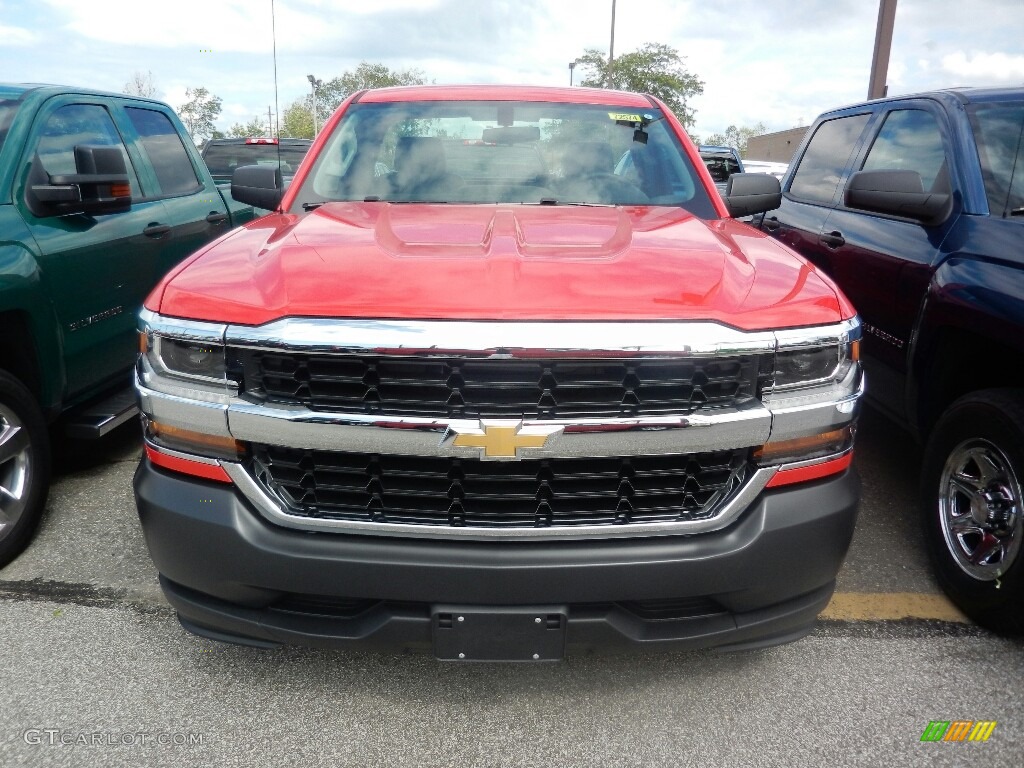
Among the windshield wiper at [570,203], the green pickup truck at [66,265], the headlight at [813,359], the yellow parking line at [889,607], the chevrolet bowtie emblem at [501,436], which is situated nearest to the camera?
the chevrolet bowtie emblem at [501,436]

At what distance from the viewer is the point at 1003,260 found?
9.29 ft

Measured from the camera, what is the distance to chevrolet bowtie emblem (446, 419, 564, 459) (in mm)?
1899

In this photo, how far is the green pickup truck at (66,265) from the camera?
3.28 meters

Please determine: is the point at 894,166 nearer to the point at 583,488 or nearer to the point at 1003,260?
the point at 1003,260

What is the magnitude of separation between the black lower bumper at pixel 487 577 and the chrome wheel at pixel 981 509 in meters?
0.99

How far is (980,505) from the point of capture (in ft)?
9.43

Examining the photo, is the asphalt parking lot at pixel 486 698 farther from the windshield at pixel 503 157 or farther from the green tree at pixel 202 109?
the green tree at pixel 202 109

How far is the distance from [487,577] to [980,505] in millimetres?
1990

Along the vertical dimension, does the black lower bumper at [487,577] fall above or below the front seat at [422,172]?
below

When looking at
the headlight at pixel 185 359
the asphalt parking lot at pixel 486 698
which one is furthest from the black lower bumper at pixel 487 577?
A: the asphalt parking lot at pixel 486 698

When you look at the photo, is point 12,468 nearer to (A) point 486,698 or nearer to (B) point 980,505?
(A) point 486,698

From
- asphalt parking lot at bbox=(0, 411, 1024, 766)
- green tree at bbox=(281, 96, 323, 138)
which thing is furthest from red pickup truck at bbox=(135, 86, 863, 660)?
green tree at bbox=(281, 96, 323, 138)

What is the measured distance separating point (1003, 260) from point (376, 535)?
7.85 ft

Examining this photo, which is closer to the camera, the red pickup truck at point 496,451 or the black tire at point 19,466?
the red pickup truck at point 496,451
